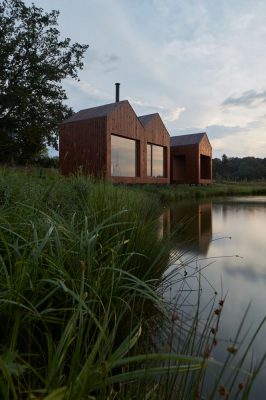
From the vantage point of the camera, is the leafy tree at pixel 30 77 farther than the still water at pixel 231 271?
Yes

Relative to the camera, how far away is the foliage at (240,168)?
48.7 meters

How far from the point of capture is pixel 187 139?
20.9m

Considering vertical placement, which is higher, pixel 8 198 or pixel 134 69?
pixel 134 69

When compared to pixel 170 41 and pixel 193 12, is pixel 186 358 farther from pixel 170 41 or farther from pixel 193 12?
pixel 170 41

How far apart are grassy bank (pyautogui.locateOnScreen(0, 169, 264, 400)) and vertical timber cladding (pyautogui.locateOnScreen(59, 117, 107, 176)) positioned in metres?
8.96

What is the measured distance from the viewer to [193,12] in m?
8.66

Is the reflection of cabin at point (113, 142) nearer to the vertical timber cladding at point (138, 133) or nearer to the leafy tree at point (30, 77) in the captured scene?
the vertical timber cladding at point (138, 133)

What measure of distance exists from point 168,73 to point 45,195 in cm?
1006

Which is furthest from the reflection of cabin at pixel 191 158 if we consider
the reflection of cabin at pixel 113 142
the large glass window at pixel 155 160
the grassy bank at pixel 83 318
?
the grassy bank at pixel 83 318

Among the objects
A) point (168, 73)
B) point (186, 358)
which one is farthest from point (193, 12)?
point (186, 358)

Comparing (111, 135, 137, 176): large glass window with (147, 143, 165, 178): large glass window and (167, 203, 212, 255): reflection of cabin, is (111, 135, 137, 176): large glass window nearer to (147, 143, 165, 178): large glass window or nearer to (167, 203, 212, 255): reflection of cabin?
(147, 143, 165, 178): large glass window

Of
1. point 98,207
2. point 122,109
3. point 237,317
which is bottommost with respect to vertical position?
point 237,317

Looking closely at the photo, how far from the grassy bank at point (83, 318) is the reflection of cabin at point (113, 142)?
904cm

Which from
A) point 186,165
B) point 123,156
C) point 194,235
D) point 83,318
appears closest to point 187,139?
point 186,165
